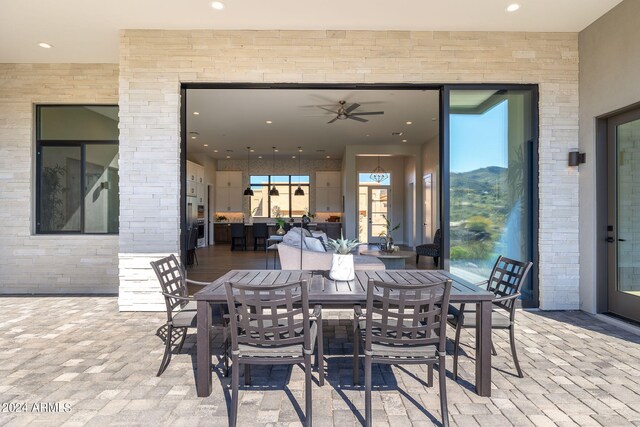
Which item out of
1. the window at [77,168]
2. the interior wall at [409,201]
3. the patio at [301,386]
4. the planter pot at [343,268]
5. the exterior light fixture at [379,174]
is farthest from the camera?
the exterior light fixture at [379,174]

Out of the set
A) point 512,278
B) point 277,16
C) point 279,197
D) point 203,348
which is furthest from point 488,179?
point 279,197

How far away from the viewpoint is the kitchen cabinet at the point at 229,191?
12.9 m

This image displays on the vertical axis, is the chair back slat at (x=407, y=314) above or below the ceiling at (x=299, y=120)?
below

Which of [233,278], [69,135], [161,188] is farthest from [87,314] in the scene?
[69,135]

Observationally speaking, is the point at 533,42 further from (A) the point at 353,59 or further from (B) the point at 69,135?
(B) the point at 69,135

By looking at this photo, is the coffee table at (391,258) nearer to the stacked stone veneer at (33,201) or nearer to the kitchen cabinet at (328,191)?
the stacked stone veneer at (33,201)

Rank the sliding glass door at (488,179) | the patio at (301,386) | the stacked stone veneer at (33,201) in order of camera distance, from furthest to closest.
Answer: the stacked stone veneer at (33,201) < the sliding glass door at (488,179) < the patio at (301,386)

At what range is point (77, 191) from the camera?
5.28 m

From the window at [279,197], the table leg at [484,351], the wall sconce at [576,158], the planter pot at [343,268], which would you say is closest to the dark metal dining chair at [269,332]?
the planter pot at [343,268]

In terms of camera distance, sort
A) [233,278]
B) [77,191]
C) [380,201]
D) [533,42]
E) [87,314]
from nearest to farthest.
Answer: [233,278]
[87,314]
[533,42]
[77,191]
[380,201]

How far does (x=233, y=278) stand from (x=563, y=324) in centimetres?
343

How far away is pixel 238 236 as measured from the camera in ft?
34.4

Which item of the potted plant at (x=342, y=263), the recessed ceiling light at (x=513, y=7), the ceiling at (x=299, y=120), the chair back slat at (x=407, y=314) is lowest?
the chair back slat at (x=407, y=314)

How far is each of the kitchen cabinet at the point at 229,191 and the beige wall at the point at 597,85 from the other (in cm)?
1065
